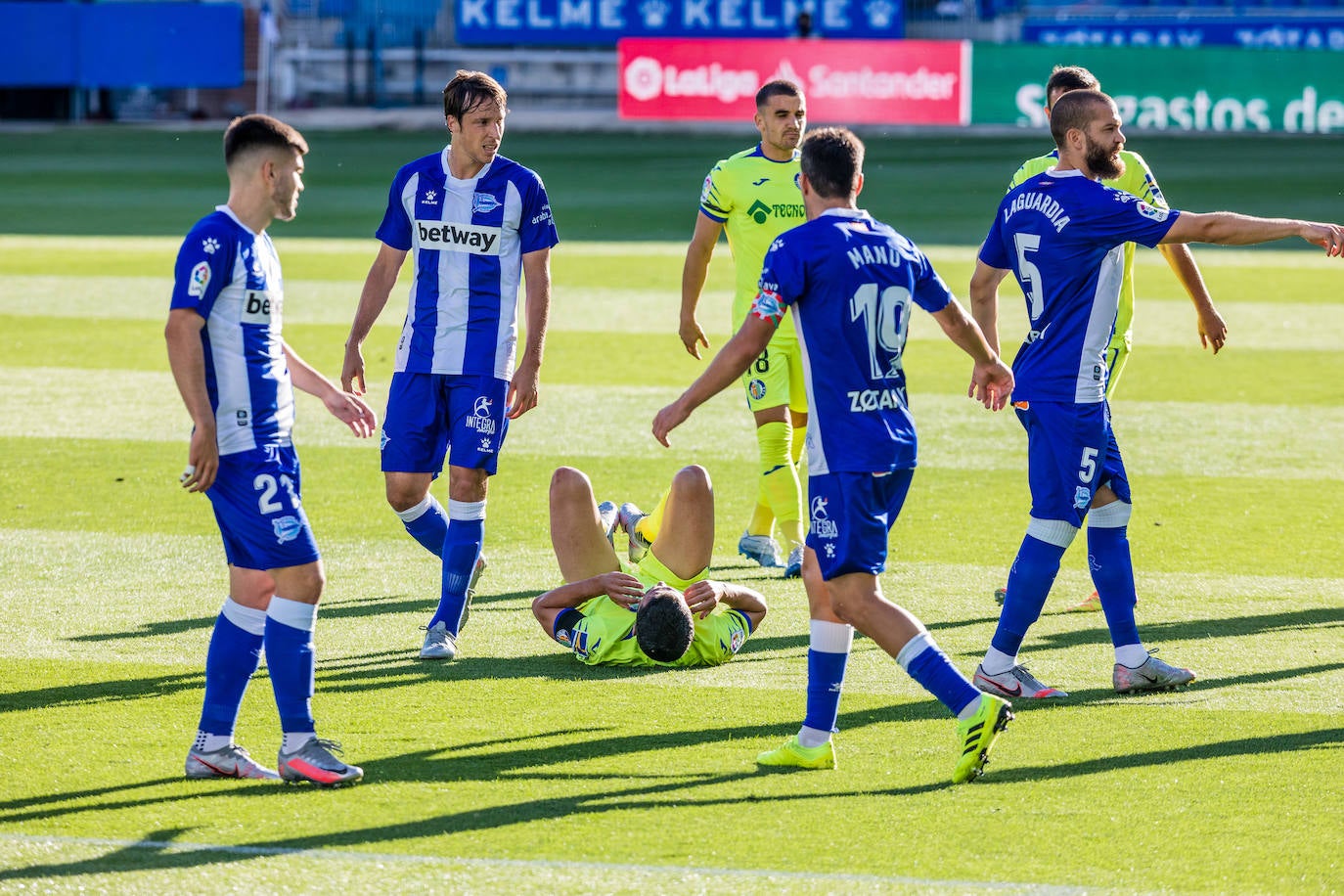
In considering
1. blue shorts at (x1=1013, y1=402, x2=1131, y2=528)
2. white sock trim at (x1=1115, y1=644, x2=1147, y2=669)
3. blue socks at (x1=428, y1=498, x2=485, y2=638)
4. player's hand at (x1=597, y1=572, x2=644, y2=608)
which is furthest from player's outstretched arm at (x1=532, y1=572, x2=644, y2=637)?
white sock trim at (x1=1115, y1=644, x2=1147, y2=669)

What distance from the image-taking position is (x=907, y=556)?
26.2 ft

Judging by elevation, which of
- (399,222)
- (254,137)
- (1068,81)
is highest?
(1068,81)

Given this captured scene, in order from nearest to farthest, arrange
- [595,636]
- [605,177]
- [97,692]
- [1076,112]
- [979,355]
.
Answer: [979,355] < [1076,112] < [97,692] < [595,636] < [605,177]

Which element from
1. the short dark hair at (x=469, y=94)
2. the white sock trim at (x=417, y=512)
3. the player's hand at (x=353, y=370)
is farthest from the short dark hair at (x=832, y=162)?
the white sock trim at (x=417, y=512)

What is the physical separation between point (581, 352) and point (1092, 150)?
8211mm

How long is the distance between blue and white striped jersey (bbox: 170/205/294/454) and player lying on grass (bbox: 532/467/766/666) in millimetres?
1571

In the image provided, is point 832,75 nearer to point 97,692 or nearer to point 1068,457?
point 1068,457

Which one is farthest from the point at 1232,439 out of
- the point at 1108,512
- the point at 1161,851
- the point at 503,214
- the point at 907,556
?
the point at 1161,851

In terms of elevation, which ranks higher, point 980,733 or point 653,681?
point 980,733

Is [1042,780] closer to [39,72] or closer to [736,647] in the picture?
[736,647]

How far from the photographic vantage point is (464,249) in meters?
6.57

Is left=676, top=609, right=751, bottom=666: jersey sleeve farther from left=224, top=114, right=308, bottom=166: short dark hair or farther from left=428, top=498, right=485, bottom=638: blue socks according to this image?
left=224, top=114, right=308, bottom=166: short dark hair

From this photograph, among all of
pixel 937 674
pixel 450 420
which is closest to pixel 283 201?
pixel 450 420

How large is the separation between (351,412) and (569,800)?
4.43 feet
